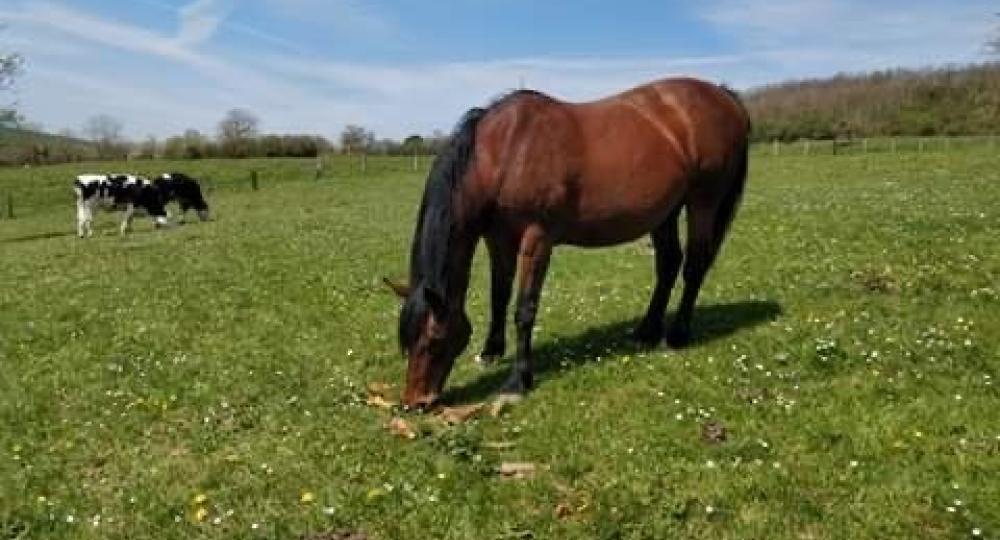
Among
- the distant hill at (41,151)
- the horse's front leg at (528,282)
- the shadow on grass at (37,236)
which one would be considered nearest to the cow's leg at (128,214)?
the shadow on grass at (37,236)

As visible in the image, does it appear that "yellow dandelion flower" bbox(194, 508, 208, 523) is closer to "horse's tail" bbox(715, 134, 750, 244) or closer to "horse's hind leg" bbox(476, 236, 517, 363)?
"horse's hind leg" bbox(476, 236, 517, 363)

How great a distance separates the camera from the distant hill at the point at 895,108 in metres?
81.4

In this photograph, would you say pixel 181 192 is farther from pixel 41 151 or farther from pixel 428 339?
pixel 41 151

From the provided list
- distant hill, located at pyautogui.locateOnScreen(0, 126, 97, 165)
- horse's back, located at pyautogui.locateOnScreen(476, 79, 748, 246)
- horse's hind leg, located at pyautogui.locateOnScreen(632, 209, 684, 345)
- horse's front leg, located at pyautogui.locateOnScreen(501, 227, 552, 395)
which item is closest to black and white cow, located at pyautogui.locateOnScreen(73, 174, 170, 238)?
horse's hind leg, located at pyautogui.locateOnScreen(632, 209, 684, 345)

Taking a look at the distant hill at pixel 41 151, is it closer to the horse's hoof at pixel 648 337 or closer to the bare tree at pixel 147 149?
the bare tree at pixel 147 149

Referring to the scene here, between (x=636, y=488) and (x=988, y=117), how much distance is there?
8189 centimetres

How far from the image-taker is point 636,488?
261 inches

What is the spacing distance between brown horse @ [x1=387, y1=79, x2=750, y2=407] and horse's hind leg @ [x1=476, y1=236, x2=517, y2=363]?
0.7 inches

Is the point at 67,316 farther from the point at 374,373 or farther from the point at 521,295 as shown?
the point at 521,295

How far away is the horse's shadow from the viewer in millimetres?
9656

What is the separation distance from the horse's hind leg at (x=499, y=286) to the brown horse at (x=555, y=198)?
0.06ft

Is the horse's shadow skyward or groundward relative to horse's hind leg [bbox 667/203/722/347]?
groundward

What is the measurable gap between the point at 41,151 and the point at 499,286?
229 feet

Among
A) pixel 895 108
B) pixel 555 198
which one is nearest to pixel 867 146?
pixel 895 108
